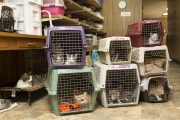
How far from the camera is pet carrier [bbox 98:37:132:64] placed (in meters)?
1.87

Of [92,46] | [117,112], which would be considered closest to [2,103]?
[117,112]

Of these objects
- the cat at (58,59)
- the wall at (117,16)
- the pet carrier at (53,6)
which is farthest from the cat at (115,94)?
the wall at (117,16)

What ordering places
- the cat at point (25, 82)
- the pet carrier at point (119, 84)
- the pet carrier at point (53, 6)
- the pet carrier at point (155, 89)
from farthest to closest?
the pet carrier at point (53, 6) → the cat at point (25, 82) → the pet carrier at point (155, 89) → the pet carrier at point (119, 84)

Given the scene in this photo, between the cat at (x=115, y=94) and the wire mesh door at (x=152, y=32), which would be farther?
the wire mesh door at (x=152, y=32)

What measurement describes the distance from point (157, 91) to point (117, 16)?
108 inches

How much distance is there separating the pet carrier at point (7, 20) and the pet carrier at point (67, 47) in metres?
0.34

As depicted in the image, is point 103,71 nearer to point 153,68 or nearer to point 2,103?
point 153,68

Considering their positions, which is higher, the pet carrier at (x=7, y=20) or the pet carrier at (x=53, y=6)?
the pet carrier at (x=53, y=6)

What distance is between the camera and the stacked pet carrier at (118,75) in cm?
184

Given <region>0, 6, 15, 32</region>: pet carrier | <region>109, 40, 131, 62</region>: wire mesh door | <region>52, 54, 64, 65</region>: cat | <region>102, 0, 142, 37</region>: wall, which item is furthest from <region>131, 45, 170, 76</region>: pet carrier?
<region>102, 0, 142, 37</region>: wall

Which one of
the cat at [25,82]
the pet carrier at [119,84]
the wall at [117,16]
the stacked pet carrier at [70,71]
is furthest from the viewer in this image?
the wall at [117,16]

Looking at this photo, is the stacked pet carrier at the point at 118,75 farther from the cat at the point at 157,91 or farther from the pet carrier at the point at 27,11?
the pet carrier at the point at 27,11

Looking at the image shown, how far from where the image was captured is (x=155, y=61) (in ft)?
6.47

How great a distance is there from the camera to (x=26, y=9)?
1.96 m
